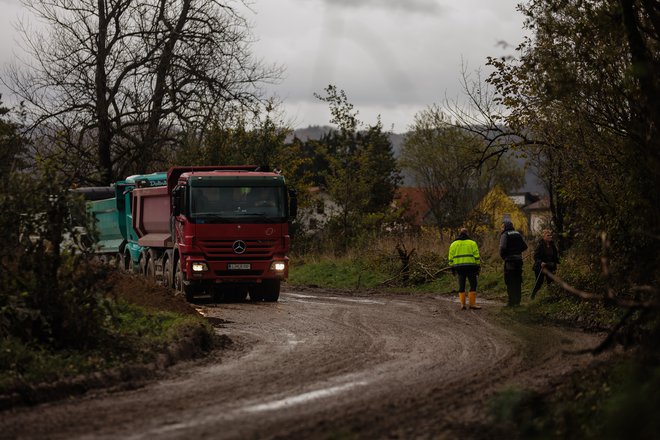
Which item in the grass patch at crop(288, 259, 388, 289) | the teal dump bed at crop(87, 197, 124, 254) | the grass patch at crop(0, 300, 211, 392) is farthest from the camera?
the teal dump bed at crop(87, 197, 124, 254)

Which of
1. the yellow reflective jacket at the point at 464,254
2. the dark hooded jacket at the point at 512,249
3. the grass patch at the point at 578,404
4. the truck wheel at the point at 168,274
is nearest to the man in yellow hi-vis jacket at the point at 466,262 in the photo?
the yellow reflective jacket at the point at 464,254

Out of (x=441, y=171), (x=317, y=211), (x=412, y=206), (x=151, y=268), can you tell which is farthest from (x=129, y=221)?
(x=412, y=206)

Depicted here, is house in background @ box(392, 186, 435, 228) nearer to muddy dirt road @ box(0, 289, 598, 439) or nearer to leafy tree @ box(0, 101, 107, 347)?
muddy dirt road @ box(0, 289, 598, 439)

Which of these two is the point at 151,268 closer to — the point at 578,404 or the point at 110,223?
the point at 110,223

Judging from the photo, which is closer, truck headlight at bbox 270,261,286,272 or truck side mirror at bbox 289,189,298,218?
truck side mirror at bbox 289,189,298,218

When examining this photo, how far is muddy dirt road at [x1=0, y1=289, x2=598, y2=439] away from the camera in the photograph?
26.8 ft

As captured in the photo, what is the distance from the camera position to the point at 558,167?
21.5m

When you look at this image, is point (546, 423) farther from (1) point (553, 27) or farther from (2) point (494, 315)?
(2) point (494, 315)

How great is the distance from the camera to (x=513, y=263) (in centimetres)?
2127

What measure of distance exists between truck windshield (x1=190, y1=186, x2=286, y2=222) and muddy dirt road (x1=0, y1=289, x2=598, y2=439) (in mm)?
5471

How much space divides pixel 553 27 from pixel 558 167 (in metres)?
5.60

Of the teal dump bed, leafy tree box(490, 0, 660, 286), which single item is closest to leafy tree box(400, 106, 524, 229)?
the teal dump bed

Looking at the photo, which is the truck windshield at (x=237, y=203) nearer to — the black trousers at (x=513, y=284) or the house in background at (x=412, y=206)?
the black trousers at (x=513, y=284)

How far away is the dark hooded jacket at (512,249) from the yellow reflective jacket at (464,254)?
22.4 inches
